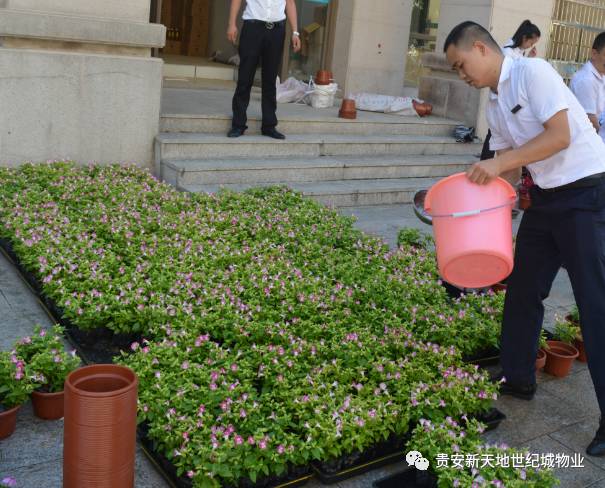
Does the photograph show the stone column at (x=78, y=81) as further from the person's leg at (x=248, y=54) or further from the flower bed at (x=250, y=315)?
the person's leg at (x=248, y=54)

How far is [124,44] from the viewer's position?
7977 millimetres

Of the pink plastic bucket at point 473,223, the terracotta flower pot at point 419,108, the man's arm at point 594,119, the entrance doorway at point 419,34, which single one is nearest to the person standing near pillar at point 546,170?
the pink plastic bucket at point 473,223

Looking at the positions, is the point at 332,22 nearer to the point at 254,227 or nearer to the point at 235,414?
the point at 254,227

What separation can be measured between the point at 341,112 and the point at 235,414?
7269 mm

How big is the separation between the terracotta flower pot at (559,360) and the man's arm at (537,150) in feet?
5.82

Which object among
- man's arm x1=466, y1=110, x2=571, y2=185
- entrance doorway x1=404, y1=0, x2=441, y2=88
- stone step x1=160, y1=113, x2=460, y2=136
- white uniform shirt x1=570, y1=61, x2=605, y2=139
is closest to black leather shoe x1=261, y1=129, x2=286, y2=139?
stone step x1=160, y1=113, x2=460, y2=136

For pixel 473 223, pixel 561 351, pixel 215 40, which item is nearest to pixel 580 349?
pixel 561 351

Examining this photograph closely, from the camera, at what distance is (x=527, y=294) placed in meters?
4.35

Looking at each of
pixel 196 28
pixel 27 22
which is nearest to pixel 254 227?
pixel 27 22

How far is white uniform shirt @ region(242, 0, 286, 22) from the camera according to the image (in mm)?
8234

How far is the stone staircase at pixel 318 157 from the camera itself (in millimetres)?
8281

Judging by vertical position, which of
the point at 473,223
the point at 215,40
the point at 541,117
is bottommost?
the point at 473,223

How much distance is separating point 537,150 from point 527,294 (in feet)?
3.40

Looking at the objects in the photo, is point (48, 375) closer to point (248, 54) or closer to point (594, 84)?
point (594, 84)
